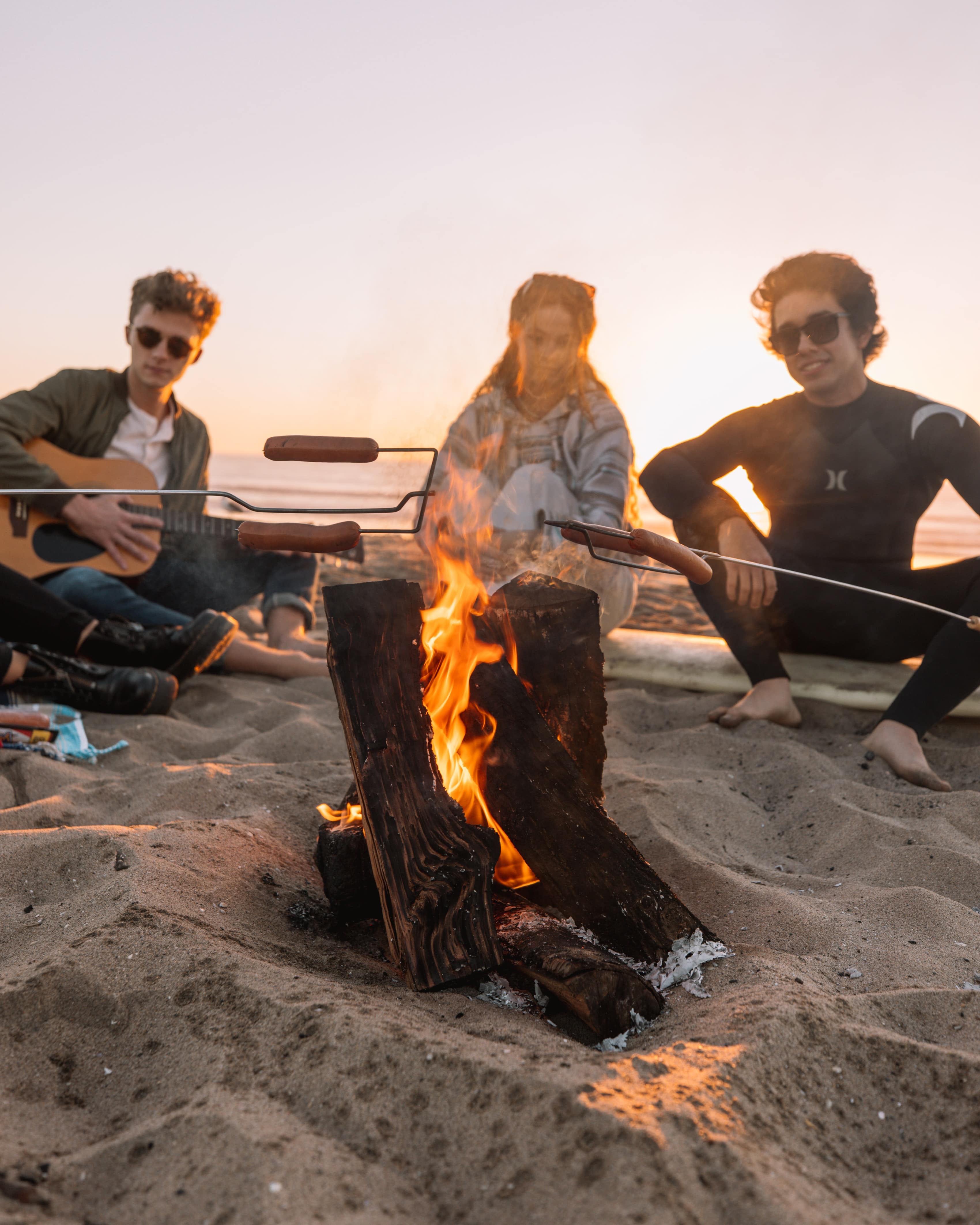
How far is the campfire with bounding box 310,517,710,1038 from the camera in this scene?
1.44 meters

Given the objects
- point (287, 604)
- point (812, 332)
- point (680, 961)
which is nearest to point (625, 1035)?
point (680, 961)

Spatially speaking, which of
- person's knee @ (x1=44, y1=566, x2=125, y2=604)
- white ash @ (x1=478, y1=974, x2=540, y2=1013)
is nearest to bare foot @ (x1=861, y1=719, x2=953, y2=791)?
white ash @ (x1=478, y1=974, x2=540, y2=1013)

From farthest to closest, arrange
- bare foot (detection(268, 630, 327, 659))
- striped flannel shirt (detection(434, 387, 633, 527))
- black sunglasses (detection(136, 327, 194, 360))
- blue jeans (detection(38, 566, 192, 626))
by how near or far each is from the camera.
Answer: bare foot (detection(268, 630, 327, 659)) → black sunglasses (detection(136, 327, 194, 360)) → blue jeans (detection(38, 566, 192, 626)) → striped flannel shirt (detection(434, 387, 633, 527))

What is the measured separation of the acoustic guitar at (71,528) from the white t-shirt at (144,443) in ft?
0.27

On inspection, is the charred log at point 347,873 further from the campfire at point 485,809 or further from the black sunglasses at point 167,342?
the black sunglasses at point 167,342

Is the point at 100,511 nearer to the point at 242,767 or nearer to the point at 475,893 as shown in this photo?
the point at 242,767

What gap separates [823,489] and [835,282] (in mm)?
788

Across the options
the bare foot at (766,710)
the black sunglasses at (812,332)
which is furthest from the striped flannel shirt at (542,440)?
the bare foot at (766,710)

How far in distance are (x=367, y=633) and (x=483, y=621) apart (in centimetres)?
26

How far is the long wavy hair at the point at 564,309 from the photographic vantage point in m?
3.41

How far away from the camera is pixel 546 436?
360 cm

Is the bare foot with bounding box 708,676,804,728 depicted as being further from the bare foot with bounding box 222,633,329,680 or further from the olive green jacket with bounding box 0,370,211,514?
the olive green jacket with bounding box 0,370,211,514

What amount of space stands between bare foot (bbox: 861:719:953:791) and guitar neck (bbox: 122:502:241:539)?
3029mm

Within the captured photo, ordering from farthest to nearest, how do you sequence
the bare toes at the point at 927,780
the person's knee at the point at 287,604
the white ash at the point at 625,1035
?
1. the person's knee at the point at 287,604
2. the bare toes at the point at 927,780
3. the white ash at the point at 625,1035
